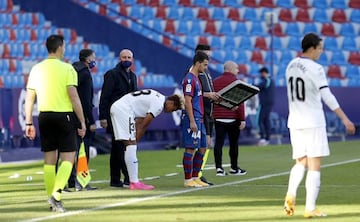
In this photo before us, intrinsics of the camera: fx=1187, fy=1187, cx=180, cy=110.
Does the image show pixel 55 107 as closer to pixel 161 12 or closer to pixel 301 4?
pixel 161 12

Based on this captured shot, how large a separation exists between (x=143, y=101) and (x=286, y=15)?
22.9 m

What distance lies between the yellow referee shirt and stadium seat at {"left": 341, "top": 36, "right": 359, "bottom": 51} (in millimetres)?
25506

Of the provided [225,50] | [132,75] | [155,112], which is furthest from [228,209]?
[225,50]

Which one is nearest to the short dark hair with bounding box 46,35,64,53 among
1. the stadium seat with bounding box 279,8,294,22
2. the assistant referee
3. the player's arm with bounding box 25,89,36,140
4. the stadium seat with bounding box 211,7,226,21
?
the assistant referee

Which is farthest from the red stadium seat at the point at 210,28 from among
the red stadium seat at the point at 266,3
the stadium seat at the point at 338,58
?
the stadium seat at the point at 338,58

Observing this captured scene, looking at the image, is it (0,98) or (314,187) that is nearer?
(314,187)

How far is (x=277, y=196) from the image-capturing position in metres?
14.4

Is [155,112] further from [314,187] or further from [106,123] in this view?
[314,187]

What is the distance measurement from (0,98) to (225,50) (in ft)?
34.3

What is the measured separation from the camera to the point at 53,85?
504 inches

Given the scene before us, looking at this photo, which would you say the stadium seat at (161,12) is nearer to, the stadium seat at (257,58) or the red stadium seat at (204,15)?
the red stadium seat at (204,15)

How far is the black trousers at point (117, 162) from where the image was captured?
1648 centimetres

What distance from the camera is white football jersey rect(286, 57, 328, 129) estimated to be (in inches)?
464

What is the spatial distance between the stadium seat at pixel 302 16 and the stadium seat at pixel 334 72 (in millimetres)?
1990
